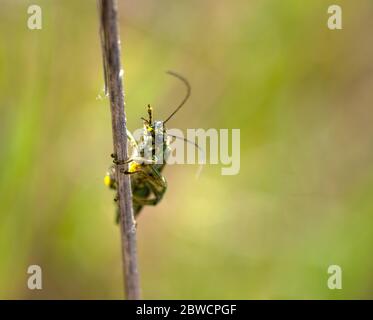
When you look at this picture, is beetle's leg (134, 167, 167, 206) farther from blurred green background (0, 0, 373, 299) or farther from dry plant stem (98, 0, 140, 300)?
blurred green background (0, 0, 373, 299)

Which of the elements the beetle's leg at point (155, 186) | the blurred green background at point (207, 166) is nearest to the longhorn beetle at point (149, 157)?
the beetle's leg at point (155, 186)

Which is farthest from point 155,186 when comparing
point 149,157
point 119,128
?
point 119,128

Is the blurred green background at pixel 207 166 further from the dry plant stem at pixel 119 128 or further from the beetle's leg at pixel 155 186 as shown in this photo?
the dry plant stem at pixel 119 128

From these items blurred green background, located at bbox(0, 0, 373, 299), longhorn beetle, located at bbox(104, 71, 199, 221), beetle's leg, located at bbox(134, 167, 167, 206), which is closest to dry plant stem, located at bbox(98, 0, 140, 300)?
longhorn beetle, located at bbox(104, 71, 199, 221)

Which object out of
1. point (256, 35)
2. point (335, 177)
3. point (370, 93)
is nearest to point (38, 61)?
point (256, 35)

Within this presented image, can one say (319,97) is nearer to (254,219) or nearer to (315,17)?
(315,17)

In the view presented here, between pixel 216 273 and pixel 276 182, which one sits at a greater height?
pixel 276 182
